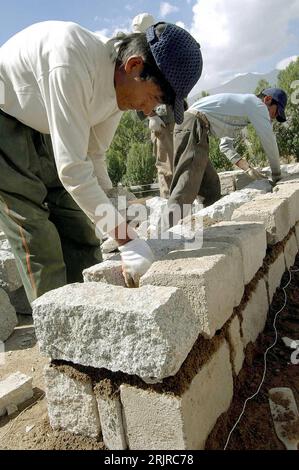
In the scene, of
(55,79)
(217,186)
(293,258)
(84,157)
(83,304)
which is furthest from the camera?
(217,186)

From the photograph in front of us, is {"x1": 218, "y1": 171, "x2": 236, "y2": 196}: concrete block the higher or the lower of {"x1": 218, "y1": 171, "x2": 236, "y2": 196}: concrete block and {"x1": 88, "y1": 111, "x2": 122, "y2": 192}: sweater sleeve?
the lower

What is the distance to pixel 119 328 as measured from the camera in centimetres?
147

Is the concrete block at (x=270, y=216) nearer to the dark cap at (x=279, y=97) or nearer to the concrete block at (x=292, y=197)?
the concrete block at (x=292, y=197)

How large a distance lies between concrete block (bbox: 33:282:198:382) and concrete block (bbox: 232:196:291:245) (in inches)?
50.3

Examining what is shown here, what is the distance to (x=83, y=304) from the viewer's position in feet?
5.03

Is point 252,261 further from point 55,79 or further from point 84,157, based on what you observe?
point 55,79

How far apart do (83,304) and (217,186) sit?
3601mm

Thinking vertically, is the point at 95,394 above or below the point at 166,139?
below

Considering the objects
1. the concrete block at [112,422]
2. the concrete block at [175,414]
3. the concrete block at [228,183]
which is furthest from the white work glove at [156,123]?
the concrete block at [112,422]

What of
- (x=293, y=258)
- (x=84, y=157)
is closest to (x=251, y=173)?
(x=293, y=258)

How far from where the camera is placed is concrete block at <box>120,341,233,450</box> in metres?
1.43

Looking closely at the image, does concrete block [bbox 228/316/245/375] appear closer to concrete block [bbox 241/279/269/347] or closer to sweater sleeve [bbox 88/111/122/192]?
concrete block [bbox 241/279/269/347]

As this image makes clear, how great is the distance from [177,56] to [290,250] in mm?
1889

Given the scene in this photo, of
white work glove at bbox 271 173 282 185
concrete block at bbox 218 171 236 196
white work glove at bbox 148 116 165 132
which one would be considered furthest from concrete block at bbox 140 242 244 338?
concrete block at bbox 218 171 236 196
